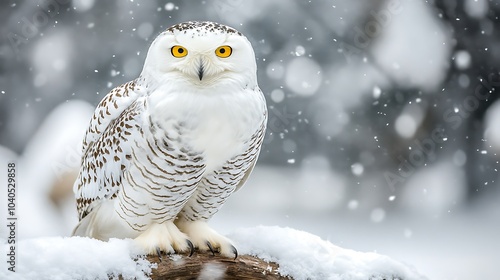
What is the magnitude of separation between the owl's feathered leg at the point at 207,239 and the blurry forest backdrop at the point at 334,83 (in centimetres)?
107

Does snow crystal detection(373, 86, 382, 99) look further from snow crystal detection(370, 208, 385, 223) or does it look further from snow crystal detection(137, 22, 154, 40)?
snow crystal detection(137, 22, 154, 40)

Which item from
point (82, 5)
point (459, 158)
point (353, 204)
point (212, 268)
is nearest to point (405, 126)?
point (459, 158)

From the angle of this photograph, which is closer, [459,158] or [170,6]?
[170,6]

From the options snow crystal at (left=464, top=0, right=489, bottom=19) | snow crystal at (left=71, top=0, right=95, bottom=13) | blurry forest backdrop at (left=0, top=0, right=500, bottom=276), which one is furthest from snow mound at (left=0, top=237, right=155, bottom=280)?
snow crystal at (left=464, top=0, right=489, bottom=19)

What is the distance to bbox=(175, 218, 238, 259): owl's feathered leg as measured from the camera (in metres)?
1.32

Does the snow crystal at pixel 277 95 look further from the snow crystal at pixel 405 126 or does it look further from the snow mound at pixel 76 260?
the snow mound at pixel 76 260

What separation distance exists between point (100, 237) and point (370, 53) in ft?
5.68

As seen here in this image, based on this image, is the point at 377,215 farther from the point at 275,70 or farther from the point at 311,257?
the point at 311,257

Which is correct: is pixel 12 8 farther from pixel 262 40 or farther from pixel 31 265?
pixel 31 265

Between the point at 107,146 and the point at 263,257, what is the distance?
413 mm

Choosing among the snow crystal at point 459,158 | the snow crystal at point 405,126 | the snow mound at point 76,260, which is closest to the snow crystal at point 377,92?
the snow crystal at point 405,126

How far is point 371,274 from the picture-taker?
4.51 feet

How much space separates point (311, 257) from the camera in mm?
1375

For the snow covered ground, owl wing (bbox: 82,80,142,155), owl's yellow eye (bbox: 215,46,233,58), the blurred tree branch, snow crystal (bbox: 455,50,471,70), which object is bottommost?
the blurred tree branch
